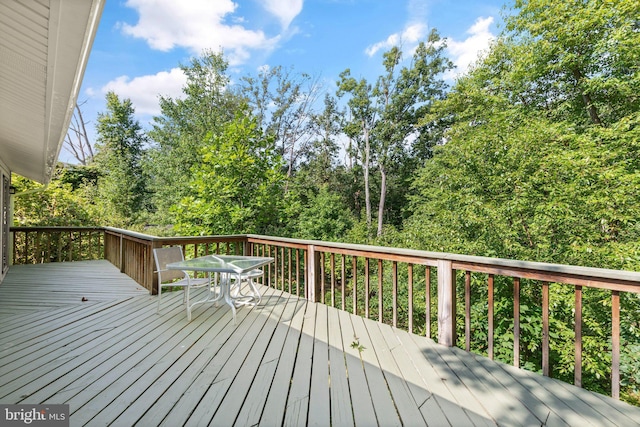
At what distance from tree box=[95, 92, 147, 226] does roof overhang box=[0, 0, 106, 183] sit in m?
15.4

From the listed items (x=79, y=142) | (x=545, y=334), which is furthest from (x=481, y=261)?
(x=79, y=142)

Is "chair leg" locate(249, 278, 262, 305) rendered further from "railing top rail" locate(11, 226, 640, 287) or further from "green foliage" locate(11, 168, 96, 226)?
"green foliage" locate(11, 168, 96, 226)

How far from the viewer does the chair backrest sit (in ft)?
12.2

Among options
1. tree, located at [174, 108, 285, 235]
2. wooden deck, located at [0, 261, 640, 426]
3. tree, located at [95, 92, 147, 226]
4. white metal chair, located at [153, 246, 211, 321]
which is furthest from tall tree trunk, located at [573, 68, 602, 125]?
tree, located at [95, 92, 147, 226]

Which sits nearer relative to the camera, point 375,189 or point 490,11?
point 490,11

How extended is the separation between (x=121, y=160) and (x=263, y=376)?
825 inches

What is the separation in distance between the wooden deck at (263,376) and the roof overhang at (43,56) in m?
2.05

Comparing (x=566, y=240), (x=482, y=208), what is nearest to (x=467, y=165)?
(x=482, y=208)

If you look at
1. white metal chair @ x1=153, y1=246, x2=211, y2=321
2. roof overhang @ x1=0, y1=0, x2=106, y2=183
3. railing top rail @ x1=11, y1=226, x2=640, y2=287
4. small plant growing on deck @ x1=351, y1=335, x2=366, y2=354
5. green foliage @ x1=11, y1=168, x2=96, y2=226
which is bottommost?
small plant growing on deck @ x1=351, y1=335, x2=366, y2=354

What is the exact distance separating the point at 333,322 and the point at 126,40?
15.6 m

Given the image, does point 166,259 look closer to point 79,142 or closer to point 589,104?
point 589,104

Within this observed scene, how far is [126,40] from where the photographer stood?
43.0 ft

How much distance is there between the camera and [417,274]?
8.63 m

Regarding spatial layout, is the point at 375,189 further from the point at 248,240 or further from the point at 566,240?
the point at 248,240
